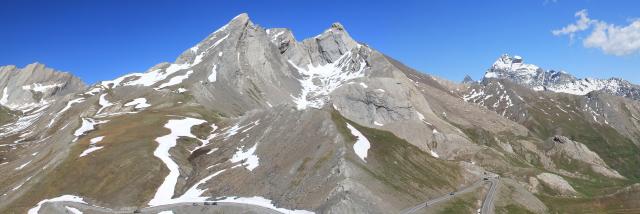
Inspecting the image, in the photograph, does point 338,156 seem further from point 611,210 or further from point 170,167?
point 611,210

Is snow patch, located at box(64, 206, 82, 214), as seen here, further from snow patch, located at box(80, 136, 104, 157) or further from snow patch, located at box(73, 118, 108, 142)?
snow patch, located at box(73, 118, 108, 142)

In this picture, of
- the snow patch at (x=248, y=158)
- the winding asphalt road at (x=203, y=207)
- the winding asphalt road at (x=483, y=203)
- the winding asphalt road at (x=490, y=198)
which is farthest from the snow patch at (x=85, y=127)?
the winding asphalt road at (x=490, y=198)

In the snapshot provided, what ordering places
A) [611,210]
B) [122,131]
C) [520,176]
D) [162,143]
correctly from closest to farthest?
1. [611,210]
2. [162,143]
3. [122,131]
4. [520,176]

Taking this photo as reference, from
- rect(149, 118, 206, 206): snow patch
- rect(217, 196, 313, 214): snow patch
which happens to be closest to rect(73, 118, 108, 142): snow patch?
rect(149, 118, 206, 206): snow patch

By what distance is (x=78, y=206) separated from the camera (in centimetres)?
10956

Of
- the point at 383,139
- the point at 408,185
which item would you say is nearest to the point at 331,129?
the point at 383,139

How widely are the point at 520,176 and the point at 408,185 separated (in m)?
97.7

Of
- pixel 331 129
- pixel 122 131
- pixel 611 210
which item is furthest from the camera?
pixel 122 131

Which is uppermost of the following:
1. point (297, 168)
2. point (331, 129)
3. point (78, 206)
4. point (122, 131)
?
point (122, 131)

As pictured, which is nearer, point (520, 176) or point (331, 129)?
point (331, 129)

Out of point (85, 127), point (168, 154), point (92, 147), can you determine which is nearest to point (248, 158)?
point (168, 154)

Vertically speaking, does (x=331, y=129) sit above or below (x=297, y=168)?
above

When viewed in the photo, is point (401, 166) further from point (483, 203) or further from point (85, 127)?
point (85, 127)

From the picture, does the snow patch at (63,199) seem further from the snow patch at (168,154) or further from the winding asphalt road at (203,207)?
the snow patch at (168,154)
